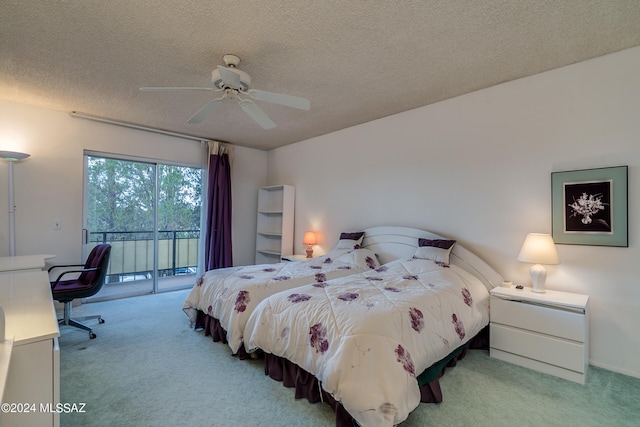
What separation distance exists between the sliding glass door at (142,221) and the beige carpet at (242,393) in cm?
188

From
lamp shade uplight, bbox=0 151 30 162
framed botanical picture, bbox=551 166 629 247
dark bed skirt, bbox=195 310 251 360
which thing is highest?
lamp shade uplight, bbox=0 151 30 162

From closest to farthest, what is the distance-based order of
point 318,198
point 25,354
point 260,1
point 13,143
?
point 25,354 → point 260,1 → point 13,143 → point 318,198

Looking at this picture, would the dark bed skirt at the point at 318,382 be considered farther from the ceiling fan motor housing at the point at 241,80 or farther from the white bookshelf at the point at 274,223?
the white bookshelf at the point at 274,223

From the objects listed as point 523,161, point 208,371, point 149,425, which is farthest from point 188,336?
point 523,161

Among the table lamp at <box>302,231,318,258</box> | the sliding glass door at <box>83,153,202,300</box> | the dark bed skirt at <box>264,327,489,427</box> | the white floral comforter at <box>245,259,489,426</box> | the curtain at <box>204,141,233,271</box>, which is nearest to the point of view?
the white floral comforter at <box>245,259,489,426</box>

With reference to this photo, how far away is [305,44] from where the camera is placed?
2291 mm

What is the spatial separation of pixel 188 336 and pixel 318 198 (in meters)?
2.74

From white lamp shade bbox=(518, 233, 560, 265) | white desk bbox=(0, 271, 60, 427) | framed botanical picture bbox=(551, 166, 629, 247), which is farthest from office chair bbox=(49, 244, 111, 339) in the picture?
framed botanical picture bbox=(551, 166, 629, 247)

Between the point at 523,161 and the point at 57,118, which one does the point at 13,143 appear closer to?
the point at 57,118

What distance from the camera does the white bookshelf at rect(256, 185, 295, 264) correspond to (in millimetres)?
5207

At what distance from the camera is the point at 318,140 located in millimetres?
4910

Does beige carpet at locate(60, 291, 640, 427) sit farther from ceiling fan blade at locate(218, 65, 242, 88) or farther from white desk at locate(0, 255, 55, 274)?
ceiling fan blade at locate(218, 65, 242, 88)

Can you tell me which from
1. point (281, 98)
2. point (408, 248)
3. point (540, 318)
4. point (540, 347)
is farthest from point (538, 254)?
point (281, 98)

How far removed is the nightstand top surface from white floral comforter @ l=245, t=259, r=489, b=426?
21 centimetres
